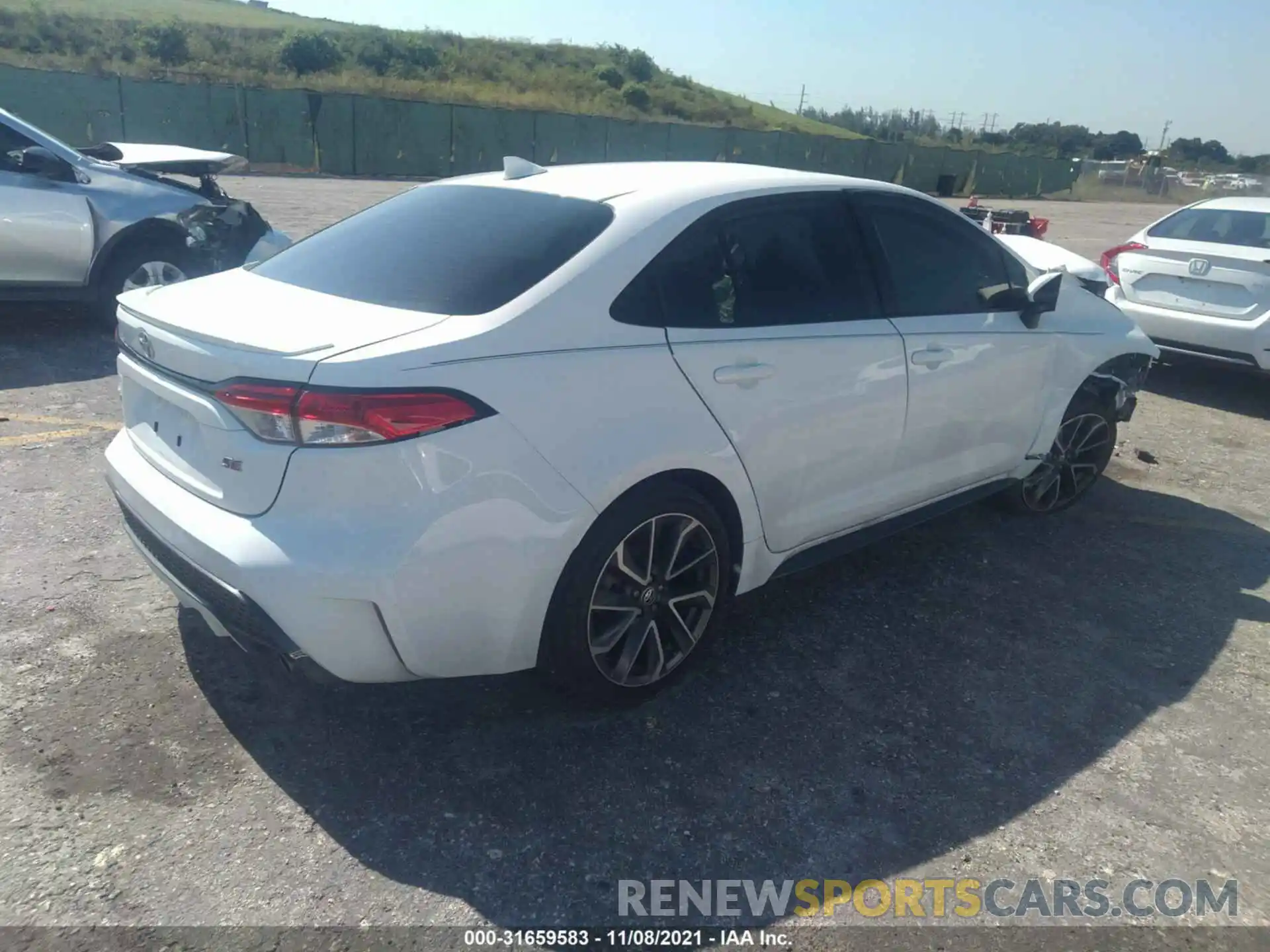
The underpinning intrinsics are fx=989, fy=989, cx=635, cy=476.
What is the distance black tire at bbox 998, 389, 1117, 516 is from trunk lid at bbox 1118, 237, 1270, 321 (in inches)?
117

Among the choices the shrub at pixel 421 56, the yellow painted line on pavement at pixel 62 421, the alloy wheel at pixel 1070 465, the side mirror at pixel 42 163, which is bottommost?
the yellow painted line on pavement at pixel 62 421

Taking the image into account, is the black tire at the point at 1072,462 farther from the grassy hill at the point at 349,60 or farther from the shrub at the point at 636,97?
the shrub at the point at 636,97

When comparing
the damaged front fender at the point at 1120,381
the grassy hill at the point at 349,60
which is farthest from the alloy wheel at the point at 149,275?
the grassy hill at the point at 349,60

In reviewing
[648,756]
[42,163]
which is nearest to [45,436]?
[42,163]

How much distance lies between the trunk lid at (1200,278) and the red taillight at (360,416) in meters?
7.01

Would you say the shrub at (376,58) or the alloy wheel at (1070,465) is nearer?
the alloy wheel at (1070,465)

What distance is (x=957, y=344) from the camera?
4.05 metres

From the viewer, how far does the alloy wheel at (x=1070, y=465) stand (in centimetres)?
500

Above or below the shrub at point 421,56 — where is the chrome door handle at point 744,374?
below

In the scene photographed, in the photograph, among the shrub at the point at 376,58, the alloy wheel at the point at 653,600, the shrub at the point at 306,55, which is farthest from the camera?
the shrub at the point at 376,58

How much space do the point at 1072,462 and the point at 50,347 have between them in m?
6.98

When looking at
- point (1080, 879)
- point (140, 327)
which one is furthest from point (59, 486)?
point (1080, 879)

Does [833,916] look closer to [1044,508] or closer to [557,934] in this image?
[557,934]

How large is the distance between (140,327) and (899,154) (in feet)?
139
